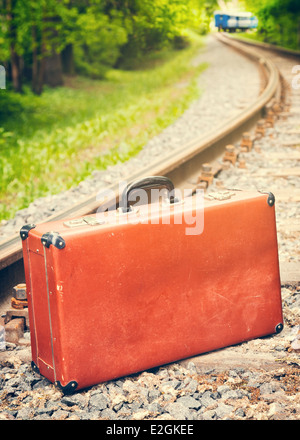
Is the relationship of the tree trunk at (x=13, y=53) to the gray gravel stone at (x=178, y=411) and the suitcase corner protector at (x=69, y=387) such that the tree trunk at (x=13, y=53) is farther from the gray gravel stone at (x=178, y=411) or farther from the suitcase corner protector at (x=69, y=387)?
the gray gravel stone at (x=178, y=411)

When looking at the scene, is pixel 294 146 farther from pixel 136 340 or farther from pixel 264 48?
pixel 264 48

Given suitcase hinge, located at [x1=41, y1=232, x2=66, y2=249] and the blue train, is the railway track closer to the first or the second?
suitcase hinge, located at [x1=41, y1=232, x2=66, y2=249]

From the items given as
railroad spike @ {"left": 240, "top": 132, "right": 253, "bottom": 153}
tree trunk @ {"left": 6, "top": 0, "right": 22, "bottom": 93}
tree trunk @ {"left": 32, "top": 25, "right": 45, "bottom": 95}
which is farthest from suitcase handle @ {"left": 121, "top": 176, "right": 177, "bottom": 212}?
tree trunk @ {"left": 32, "top": 25, "right": 45, "bottom": 95}

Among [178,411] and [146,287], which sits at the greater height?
[146,287]

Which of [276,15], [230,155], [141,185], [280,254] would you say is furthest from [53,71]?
[141,185]

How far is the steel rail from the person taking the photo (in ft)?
10.2

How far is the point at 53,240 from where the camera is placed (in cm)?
213

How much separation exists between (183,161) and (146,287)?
2.45 metres

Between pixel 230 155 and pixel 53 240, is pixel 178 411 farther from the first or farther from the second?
pixel 230 155

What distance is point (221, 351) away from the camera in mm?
2555

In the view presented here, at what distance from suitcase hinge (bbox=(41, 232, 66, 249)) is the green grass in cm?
290

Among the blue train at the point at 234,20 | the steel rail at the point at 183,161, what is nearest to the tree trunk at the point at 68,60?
the blue train at the point at 234,20

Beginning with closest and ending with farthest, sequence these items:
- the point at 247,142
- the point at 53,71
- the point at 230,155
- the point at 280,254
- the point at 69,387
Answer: the point at 69,387, the point at 280,254, the point at 230,155, the point at 247,142, the point at 53,71
